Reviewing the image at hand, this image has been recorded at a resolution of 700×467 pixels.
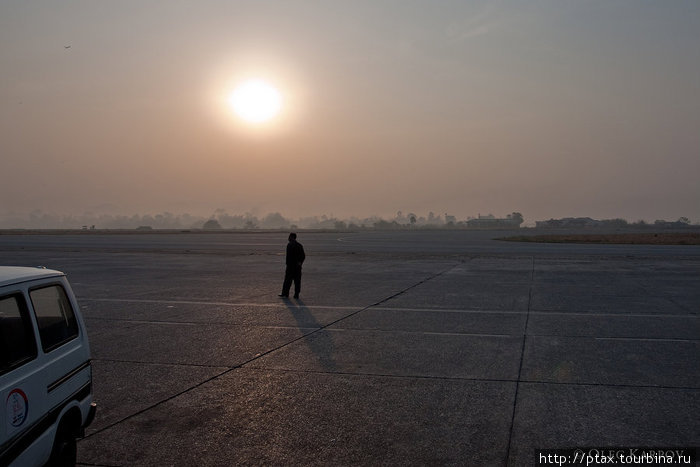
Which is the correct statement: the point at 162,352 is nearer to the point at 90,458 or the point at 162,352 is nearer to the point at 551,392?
the point at 90,458

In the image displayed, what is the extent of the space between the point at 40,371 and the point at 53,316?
2.50 ft

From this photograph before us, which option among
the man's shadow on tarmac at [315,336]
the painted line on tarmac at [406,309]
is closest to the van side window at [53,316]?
the man's shadow on tarmac at [315,336]

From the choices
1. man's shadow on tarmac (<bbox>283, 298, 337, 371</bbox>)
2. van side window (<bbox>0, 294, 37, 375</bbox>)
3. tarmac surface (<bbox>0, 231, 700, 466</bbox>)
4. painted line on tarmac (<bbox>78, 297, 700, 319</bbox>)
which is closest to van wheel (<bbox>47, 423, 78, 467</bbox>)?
tarmac surface (<bbox>0, 231, 700, 466</bbox>)

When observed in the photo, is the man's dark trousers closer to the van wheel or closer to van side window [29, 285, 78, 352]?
van side window [29, 285, 78, 352]

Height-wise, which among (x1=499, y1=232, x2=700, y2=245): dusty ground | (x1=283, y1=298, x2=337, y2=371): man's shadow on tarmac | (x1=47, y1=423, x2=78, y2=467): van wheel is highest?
(x1=499, y1=232, x2=700, y2=245): dusty ground

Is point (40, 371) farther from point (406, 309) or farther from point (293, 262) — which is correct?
point (293, 262)

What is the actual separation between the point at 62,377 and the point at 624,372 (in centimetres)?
773

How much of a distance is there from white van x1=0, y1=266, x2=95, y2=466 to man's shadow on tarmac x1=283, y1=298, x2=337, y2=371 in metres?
4.40

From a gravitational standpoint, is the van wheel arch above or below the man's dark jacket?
below

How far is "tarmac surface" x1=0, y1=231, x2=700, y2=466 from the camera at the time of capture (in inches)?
243

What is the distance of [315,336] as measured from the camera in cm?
1204

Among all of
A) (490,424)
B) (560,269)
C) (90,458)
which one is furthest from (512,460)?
(560,269)

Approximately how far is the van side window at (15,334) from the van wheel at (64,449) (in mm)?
877

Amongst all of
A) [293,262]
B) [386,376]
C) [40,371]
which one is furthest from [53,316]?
[293,262]
